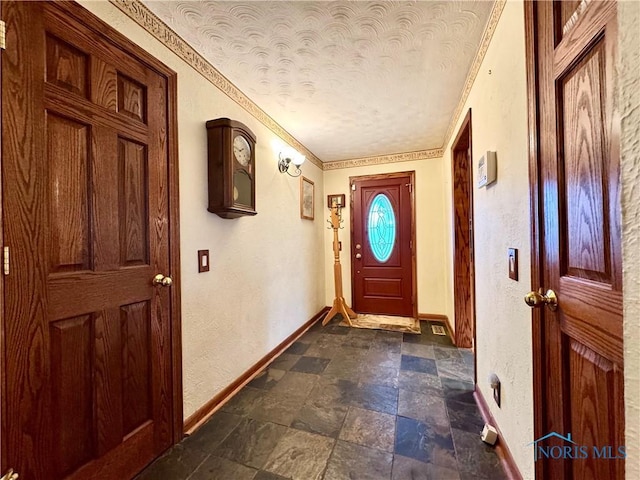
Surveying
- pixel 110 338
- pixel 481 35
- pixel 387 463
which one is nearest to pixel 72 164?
pixel 110 338

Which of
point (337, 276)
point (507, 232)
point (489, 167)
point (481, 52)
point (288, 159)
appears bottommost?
point (337, 276)

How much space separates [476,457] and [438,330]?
1.87 metres

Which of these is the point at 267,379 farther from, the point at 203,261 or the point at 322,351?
the point at 203,261

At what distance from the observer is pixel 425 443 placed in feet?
4.47

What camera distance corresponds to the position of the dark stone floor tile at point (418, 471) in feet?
3.84

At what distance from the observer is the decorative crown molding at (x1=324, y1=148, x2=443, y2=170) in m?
3.37

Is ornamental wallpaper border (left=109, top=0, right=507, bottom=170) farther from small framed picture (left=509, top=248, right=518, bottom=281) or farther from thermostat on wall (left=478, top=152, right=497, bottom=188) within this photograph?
small framed picture (left=509, top=248, right=518, bottom=281)

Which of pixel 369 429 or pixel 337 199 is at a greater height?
Result: pixel 337 199

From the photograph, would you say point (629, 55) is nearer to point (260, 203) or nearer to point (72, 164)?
point (72, 164)

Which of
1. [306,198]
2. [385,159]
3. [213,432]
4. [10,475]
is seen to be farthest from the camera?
[385,159]

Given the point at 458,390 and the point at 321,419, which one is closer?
the point at 321,419

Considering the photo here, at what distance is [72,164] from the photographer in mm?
1007

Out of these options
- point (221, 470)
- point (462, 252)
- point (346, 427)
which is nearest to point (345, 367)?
point (346, 427)

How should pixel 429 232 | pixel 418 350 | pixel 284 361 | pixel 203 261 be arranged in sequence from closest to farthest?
pixel 203 261, pixel 284 361, pixel 418 350, pixel 429 232
